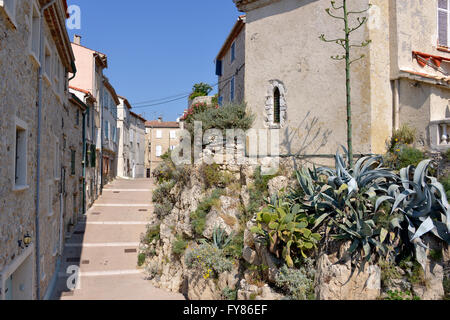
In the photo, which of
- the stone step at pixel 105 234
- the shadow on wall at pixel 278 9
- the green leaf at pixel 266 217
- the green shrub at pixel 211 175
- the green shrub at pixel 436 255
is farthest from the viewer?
the stone step at pixel 105 234

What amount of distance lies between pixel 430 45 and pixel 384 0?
7.47 feet

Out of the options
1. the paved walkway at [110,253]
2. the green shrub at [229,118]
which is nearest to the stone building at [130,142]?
the paved walkway at [110,253]

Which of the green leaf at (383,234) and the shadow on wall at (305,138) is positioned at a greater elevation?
the shadow on wall at (305,138)

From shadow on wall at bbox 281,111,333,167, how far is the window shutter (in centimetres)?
505

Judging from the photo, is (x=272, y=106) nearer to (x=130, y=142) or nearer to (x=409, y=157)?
(x=409, y=157)

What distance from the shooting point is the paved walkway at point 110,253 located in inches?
479

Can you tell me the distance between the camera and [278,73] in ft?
41.4

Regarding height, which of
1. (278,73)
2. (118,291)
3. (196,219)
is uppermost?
(278,73)

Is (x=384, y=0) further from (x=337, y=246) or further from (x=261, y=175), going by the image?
(x=337, y=246)

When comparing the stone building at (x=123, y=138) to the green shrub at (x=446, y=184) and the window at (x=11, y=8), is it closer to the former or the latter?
the window at (x=11, y=8)

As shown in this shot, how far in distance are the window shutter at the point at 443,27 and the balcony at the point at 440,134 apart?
156 inches

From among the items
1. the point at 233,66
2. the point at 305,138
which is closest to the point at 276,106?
the point at 305,138

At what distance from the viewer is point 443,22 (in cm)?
1179
